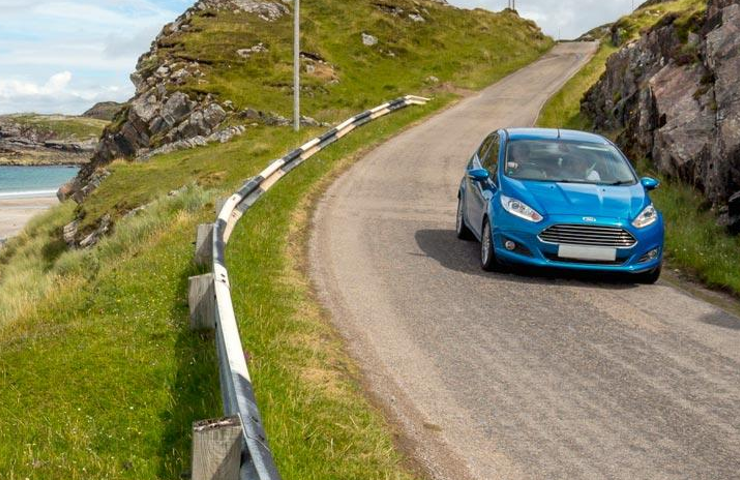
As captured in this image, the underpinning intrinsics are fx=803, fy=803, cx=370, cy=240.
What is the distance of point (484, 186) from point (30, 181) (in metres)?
106

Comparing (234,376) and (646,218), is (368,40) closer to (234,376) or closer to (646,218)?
(646,218)

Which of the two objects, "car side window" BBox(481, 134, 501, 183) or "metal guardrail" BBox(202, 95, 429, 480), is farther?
"car side window" BBox(481, 134, 501, 183)

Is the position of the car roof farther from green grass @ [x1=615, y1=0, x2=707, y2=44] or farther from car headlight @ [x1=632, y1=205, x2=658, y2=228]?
green grass @ [x1=615, y1=0, x2=707, y2=44]

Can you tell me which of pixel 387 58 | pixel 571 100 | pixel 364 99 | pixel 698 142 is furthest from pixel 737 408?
pixel 387 58

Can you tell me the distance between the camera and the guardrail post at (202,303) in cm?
693

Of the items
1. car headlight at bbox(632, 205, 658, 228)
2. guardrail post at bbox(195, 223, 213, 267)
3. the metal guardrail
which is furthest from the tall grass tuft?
car headlight at bbox(632, 205, 658, 228)

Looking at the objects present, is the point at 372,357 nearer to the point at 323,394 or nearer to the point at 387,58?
the point at 323,394

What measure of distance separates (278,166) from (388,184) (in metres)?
2.86

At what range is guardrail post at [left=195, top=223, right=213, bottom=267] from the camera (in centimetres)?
924

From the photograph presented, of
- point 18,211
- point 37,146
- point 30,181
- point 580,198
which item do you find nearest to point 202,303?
point 580,198

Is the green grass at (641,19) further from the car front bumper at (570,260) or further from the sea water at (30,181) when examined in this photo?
the sea water at (30,181)

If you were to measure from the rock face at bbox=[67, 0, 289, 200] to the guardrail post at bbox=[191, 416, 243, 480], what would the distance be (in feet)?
91.0

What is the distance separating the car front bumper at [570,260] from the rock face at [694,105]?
3.31 metres

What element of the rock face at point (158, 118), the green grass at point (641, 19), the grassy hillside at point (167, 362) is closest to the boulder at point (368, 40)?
the rock face at point (158, 118)
